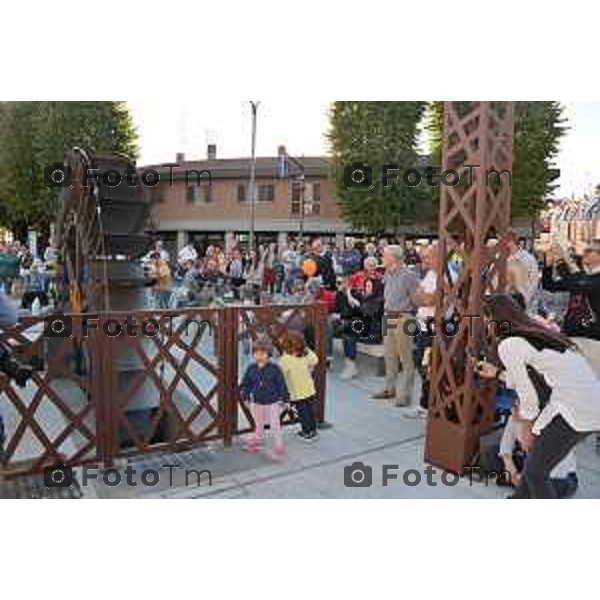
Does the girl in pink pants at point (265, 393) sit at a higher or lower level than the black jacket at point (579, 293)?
lower

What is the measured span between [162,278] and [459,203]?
9313 millimetres

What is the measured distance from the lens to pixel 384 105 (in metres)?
30.7

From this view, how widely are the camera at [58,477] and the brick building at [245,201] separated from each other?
31.5 meters

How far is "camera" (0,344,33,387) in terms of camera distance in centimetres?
484

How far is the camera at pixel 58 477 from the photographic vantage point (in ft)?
17.3

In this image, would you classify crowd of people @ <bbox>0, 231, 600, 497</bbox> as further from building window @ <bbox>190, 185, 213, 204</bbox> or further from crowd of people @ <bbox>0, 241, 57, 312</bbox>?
building window @ <bbox>190, 185, 213, 204</bbox>

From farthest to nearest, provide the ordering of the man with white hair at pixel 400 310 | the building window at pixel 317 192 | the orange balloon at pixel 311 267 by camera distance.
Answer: the building window at pixel 317 192 → the orange balloon at pixel 311 267 → the man with white hair at pixel 400 310

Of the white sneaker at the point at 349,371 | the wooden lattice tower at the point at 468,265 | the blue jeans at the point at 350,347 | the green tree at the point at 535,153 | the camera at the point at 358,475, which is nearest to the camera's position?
the wooden lattice tower at the point at 468,265

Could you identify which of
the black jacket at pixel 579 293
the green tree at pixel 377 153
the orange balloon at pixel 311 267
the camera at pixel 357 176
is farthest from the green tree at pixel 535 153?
the black jacket at pixel 579 293

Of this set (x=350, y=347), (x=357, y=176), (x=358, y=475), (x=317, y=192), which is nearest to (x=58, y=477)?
(x=358, y=475)

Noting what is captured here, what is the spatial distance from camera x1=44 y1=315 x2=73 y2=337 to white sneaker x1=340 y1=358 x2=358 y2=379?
185 inches

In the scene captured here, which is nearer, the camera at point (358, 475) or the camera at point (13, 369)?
the camera at point (13, 369)

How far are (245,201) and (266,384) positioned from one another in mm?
33523

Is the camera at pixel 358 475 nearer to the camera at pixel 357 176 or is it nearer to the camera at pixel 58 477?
the camera at pixel 58 477
